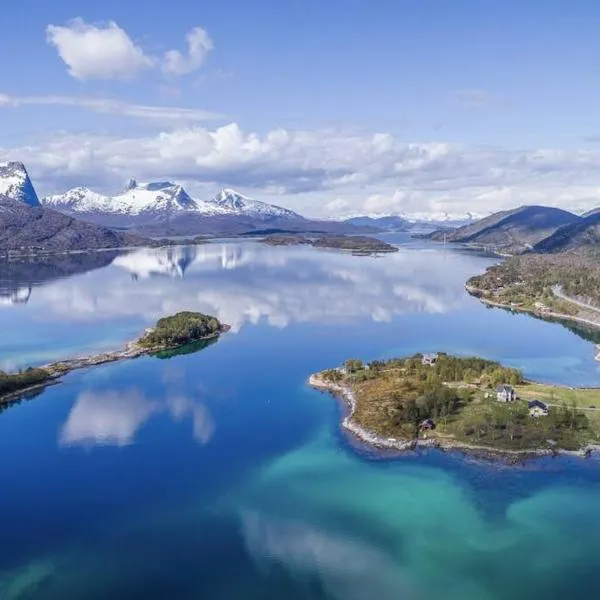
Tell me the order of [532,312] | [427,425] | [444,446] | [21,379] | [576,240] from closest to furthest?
[444,446] < [427,425] < [21,379] < [532,312] < [576,240]

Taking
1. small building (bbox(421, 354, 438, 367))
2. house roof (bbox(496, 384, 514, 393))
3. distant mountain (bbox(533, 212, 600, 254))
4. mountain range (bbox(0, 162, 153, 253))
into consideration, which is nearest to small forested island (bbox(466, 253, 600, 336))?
small building (bbox(421, 354, 438, 367))

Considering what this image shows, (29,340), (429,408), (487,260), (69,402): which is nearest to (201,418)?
(69,402)

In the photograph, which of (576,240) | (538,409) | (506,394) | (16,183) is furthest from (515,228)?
(538,409)

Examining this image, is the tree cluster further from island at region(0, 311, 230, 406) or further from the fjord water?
the fjord water

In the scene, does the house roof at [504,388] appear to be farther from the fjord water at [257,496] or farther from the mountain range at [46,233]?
the mountain range at [46,233]

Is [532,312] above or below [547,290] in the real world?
below

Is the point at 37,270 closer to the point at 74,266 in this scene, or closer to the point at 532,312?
the point at 74,266

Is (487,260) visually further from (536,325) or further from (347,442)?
(347,442)
